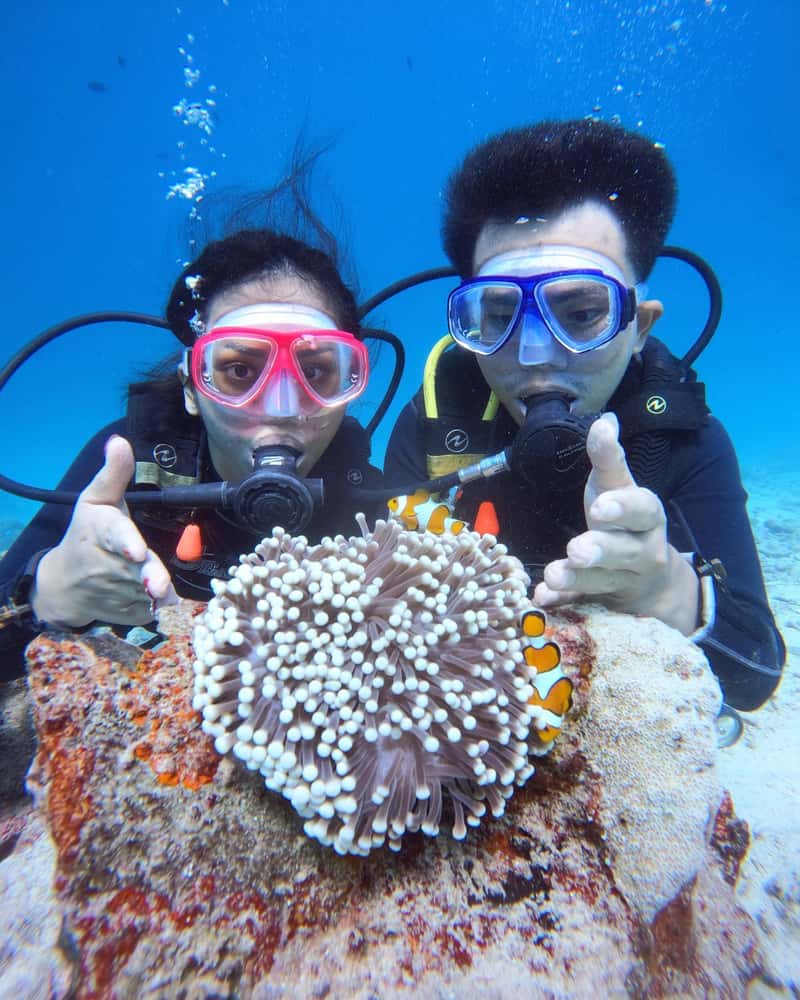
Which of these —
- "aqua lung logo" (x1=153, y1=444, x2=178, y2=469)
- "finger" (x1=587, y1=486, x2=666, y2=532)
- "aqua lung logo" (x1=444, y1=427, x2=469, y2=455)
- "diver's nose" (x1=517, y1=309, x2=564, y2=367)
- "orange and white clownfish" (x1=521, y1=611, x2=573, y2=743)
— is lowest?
"orange and white clownfish" (x1=521, y1=611, x2=573, y2=743)

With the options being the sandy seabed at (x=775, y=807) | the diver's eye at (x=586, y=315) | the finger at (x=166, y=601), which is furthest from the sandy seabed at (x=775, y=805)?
the diver's eye at (x=586, y=315)

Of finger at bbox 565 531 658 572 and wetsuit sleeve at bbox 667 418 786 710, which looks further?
wetsuit sleeve at bbox 667 418 786 710

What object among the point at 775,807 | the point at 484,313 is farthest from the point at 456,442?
the point at 775,807

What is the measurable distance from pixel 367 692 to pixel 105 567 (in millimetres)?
1110

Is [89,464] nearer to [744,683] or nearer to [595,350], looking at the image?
[595,350]

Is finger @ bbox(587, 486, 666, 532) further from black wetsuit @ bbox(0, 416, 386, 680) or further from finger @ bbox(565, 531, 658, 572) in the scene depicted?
black wetsuit @ bbox(0, 416, 386, 680)

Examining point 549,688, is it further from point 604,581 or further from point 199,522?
point 199,522

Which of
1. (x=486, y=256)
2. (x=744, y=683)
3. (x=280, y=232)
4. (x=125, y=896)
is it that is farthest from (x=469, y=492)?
(x=125, y=896)

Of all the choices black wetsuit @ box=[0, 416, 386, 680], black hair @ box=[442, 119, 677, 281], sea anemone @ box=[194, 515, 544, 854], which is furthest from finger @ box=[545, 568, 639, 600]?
black hair @ box=[442, 119, 677, 281]

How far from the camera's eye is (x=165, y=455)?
3135 mm

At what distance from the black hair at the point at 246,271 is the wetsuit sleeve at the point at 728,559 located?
2.11 meters

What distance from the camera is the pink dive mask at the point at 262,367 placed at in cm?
281

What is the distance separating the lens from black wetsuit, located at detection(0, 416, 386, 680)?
9.98 feet

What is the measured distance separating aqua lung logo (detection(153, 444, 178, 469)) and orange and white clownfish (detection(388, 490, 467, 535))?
1381 millimetres
